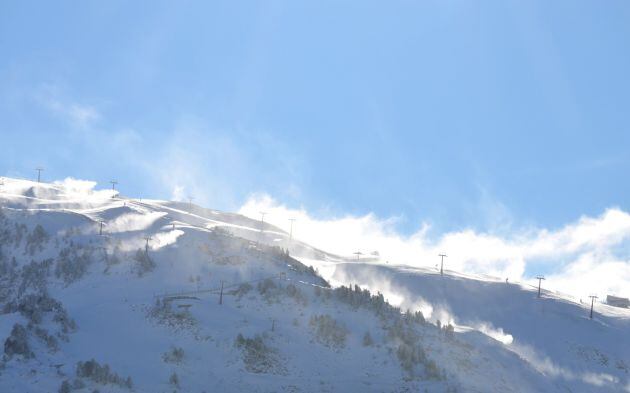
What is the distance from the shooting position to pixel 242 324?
69.4 meters

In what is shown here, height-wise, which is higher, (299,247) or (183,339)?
(299,247)

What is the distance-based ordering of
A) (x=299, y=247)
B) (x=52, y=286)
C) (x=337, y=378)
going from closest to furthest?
1. (x=337, y=378)
2. (x=52, y=286)
3. (x=299, y=247)

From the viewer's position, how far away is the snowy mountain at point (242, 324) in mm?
58375

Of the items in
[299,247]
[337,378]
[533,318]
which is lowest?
[337,378]

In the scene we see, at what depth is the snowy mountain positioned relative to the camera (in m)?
58.4

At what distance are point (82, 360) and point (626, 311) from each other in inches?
3890

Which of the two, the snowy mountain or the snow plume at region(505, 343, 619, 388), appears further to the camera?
the snow plume at region(505, 343, 619, 388)

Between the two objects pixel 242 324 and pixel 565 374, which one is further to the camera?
pixel 565 374

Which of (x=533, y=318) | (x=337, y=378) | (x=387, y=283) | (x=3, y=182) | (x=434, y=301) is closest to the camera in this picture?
(x=337, y=378)

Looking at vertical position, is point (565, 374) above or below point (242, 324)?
below

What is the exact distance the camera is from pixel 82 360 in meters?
56.8

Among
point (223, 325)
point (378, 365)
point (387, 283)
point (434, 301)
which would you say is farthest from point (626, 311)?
point (223, 325)

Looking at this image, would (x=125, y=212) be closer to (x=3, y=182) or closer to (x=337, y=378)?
(x=3, y=182)

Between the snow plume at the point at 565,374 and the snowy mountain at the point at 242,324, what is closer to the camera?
the snowy mountain at the point at 242,324
